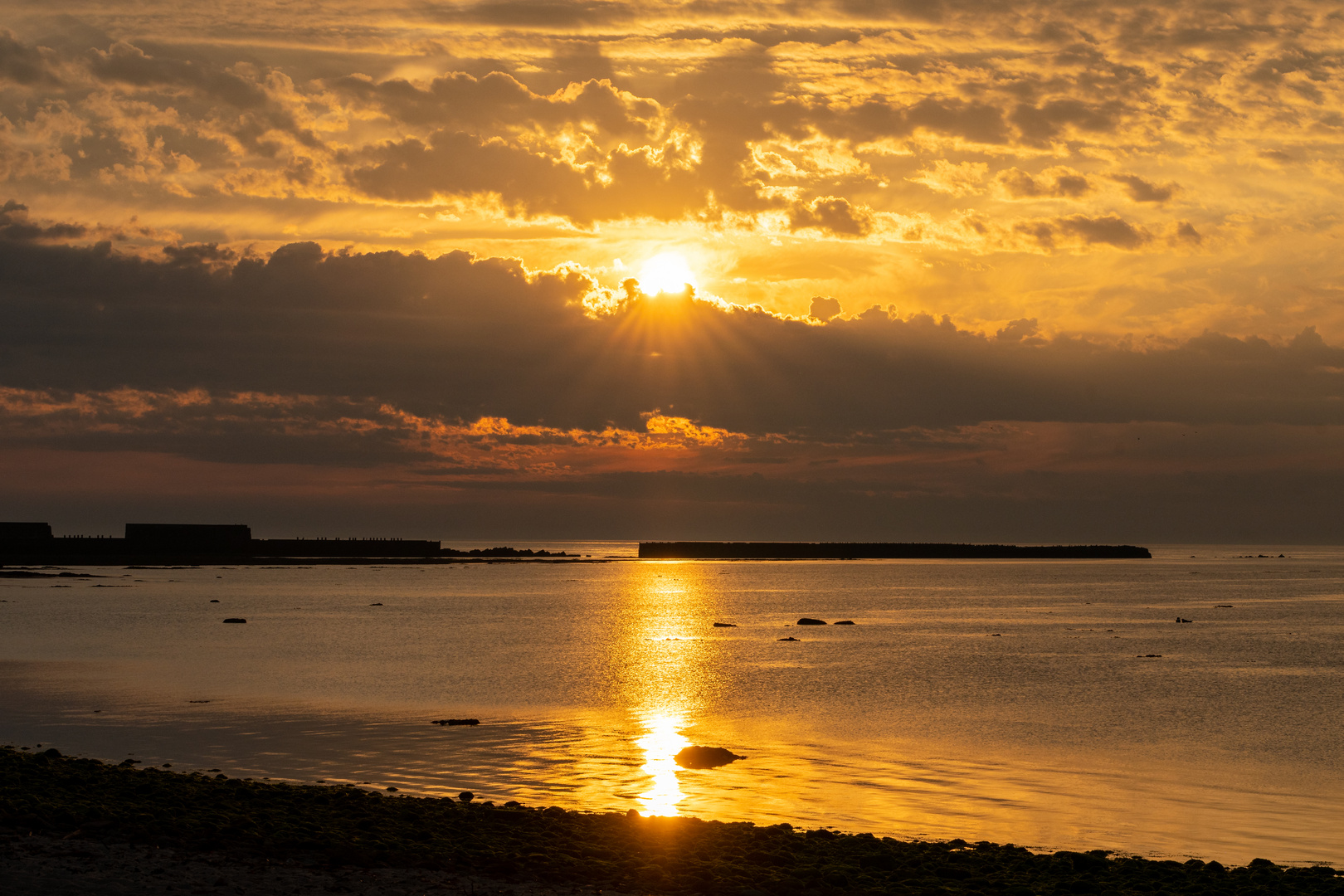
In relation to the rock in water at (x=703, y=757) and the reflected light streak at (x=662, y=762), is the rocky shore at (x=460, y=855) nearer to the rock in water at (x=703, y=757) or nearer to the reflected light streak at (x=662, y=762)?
the reflected light streak at (x=662, y=762)

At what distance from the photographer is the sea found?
24562 mm

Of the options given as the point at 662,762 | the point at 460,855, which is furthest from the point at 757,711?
the point at 460,855

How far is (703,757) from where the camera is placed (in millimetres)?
28547

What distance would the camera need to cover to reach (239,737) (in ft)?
103

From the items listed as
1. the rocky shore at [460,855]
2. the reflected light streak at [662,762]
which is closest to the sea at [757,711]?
the reflected light streak at [662,762]

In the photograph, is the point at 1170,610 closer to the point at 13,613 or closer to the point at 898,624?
the point at 898,624

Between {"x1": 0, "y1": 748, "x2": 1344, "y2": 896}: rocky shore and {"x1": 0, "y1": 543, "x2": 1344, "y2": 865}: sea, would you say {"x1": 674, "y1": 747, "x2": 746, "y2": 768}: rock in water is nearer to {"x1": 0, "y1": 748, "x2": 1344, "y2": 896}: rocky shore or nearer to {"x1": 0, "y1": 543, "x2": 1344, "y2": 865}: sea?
{"x1": 0, "y1": 543, "x2": 1344, "y2": 865}: sea

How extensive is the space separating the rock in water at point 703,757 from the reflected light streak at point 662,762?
272mm

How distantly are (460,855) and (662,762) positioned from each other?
12925 millimetres

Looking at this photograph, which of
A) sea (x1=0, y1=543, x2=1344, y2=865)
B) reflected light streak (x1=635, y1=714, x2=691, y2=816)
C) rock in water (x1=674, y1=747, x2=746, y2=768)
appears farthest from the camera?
rock in water (x1=674, y1=747, x2=746, y2=768)

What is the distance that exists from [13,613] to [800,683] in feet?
201

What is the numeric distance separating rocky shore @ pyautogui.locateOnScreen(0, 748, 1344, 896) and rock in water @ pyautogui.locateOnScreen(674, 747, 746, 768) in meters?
7.83

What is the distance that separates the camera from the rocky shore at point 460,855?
49.3 feet

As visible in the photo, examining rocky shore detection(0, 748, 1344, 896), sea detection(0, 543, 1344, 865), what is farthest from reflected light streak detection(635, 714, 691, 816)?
rocky shore detection(0, 748, 1344, 896)
